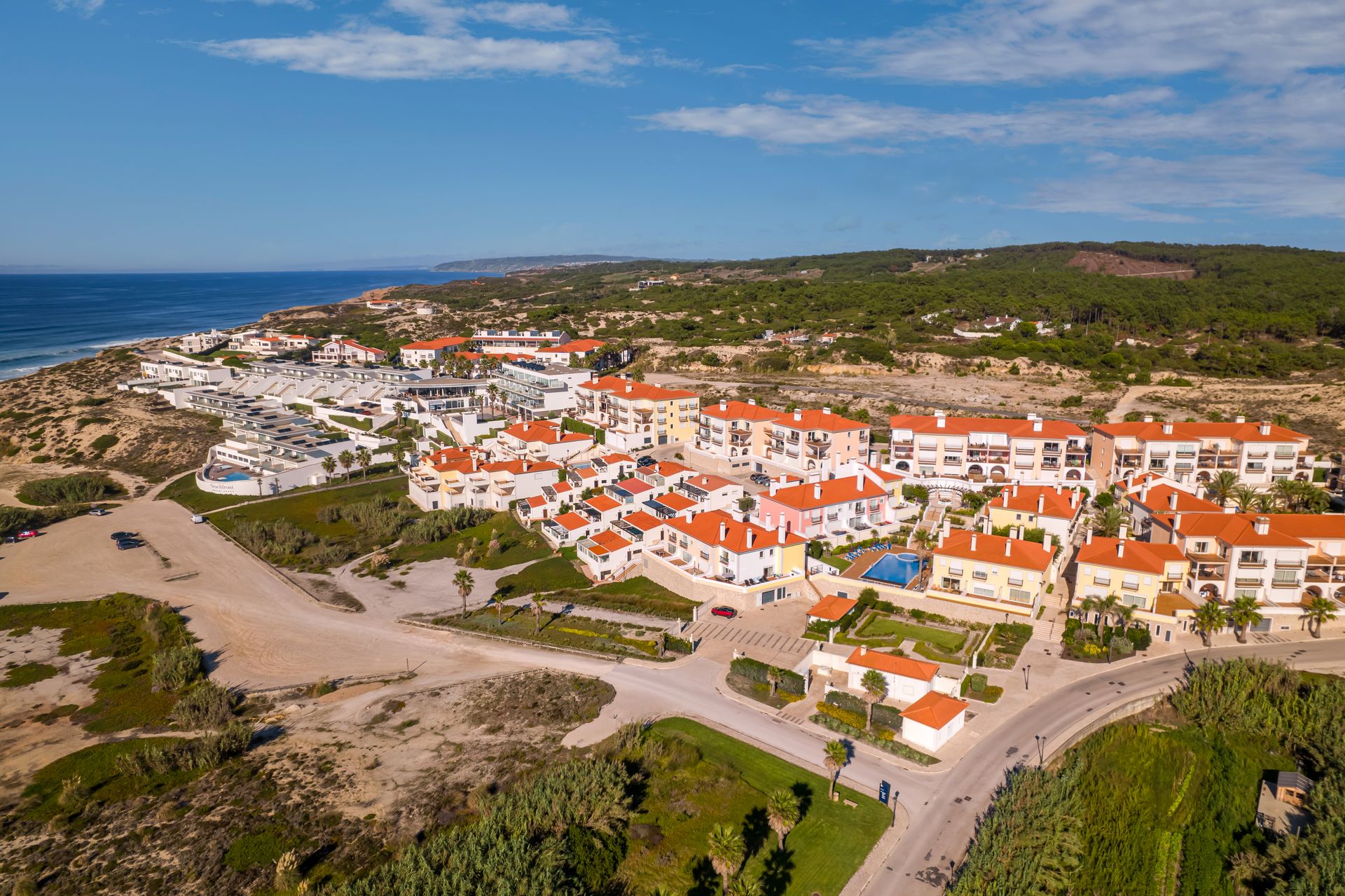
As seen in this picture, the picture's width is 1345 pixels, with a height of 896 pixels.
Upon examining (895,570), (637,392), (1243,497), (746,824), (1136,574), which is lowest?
(746,824)

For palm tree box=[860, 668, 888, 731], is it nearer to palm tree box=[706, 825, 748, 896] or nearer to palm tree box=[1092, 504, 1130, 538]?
palm tree box=[706, 825, 748, 896]

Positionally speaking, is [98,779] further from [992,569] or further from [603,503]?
[992,569]

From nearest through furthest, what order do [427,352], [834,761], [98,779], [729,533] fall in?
1. [834,761]
2. [98,779]
3. [729,533]
4. [427,352]

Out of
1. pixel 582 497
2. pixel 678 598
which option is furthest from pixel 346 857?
pixel 582 497

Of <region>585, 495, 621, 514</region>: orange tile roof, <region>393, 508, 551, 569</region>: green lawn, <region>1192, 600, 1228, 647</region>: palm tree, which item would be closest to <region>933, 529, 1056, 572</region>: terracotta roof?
<region>1192, 600, 1228, 647</region>: palm tree

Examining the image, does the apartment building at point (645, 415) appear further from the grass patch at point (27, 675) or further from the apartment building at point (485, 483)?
the grass patch at point (27, 675)

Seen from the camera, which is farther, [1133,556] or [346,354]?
[346,354]

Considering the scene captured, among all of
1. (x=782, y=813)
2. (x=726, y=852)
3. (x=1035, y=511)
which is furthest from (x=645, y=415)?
(x=726, y=852)

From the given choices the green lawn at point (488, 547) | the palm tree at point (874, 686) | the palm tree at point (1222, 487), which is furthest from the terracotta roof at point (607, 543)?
the palm tree at point (1222, 487)
